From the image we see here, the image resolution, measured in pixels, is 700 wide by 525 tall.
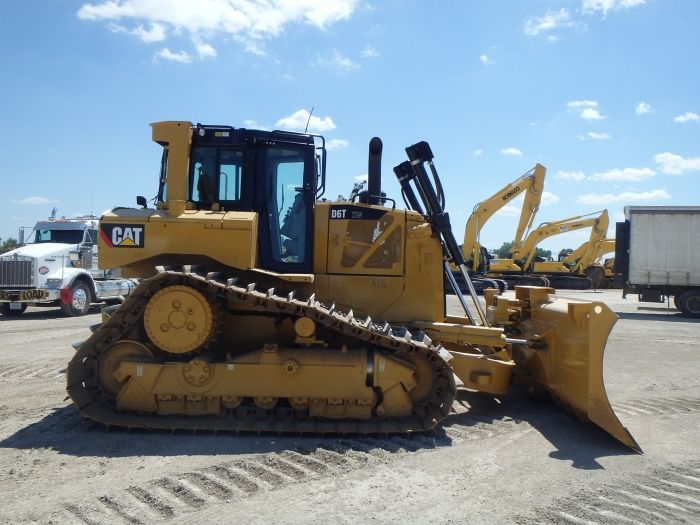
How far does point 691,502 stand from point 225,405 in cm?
395

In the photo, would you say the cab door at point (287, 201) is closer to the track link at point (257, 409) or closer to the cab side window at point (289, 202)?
the cab side window at point (289, 202)

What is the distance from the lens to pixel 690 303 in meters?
20.1

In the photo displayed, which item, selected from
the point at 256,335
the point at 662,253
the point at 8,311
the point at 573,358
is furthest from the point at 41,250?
the point at 662,253

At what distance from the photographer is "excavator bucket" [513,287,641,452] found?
17.3ft

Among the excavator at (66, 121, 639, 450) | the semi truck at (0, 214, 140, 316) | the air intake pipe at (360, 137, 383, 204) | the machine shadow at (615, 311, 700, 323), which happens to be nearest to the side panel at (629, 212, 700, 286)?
the machine shadow at (615, 311, 700, 323)

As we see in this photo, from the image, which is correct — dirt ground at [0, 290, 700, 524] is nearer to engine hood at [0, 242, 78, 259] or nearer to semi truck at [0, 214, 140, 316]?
semi truck at [0, 214, 140, 316]

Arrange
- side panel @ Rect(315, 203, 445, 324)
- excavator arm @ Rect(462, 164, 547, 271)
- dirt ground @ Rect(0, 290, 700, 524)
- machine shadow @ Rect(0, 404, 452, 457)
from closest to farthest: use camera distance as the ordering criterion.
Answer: dirt ground @ Rect(0, 290, 700, 524), machine shadow @ Rect(0, 404, 452, 457), side panel @ Rect(315, 203, 445, 324), excavator arm @ Rect(462, 164, 547, 271)

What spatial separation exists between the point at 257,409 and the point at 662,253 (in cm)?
1959

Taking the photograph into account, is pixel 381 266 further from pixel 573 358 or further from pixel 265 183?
pixel 573 358

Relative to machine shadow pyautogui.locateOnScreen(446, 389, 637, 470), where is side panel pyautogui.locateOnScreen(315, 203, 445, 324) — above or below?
above

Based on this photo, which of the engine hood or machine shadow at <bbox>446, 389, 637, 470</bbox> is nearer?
machine shadow at <bbox>446, 389, 637, 470</bbox>

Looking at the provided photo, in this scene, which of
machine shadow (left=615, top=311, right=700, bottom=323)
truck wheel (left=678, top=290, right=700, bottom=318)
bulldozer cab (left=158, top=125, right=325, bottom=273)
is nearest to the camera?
bulldozer cab (left=158, top=125, right=325, bottom=273)

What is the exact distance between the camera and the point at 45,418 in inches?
229

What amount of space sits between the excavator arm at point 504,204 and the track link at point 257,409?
2290cm
